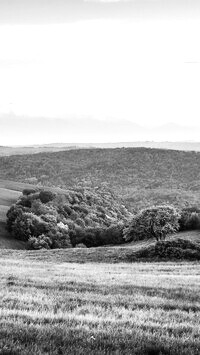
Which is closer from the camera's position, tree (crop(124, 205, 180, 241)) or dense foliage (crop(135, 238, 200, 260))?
dense foliage (crop(135, 238, 200, 260))

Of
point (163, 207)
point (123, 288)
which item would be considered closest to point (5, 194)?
point (163, 207)

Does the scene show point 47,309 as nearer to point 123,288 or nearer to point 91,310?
point 91,310

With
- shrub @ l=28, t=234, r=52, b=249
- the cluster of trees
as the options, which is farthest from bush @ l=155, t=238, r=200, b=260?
shrub @ l=28, t=234, r=52, b=249

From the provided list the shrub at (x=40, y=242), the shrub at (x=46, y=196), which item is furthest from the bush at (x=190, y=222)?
the shrub at (x=46, y=196)

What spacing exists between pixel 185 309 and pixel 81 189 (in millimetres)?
171135

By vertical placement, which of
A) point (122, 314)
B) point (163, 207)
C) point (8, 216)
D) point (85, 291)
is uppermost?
point (122, 314)

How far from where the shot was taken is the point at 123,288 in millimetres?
18359

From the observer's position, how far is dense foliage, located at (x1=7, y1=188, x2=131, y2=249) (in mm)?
103312

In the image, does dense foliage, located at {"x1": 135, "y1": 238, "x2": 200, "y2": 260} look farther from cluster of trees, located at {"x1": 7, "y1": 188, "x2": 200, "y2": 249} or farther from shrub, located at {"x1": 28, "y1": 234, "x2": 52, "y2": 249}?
shrub, located at {"x1": 28, "y1": 234, "x2": 52, "y2": 249}

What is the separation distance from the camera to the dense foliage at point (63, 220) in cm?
10331

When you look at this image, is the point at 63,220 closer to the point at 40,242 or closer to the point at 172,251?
the point at 40,242

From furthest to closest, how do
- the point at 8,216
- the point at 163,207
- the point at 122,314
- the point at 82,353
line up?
1. the point at 8,216
2. the point at 163,207
3. the point at 122,314
4. the point at 82,353

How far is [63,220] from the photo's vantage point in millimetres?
129625

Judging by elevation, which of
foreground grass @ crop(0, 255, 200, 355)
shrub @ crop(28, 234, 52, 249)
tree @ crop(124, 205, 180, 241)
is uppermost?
foreground grass @ crop(0, 255, 200, 355)
